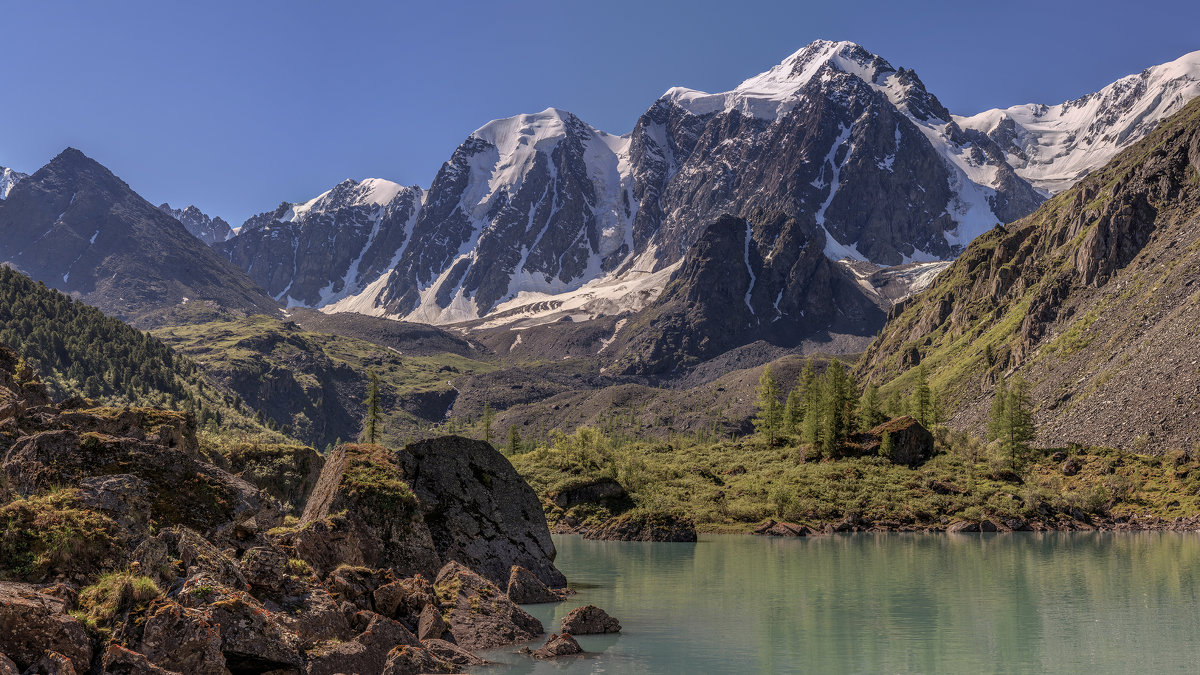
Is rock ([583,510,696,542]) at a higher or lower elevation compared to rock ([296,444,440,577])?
lower

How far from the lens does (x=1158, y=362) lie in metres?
138

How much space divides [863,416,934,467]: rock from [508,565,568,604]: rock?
95.6 meters

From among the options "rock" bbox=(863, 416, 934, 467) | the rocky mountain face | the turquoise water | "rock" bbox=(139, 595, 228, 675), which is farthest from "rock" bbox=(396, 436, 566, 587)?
"rock" bbox=(863, 416, 934, 467)

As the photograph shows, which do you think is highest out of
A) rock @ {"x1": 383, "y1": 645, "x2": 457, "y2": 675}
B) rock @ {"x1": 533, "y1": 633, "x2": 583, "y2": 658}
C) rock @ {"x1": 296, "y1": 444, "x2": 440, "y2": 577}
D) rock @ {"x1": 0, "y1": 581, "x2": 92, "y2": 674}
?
rock @ {"x1": 296, "y1": 444, "x2": 440, "y2": 577}

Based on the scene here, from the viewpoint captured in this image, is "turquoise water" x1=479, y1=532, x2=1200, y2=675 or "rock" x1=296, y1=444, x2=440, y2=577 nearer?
"turquoise water" x1=479, y1=532, x2=1200, y2=675

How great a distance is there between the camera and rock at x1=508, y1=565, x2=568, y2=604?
149 feet

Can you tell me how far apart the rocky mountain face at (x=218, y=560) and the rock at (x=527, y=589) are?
1.26 feet

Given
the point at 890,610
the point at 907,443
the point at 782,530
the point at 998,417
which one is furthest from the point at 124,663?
the point at 998,417

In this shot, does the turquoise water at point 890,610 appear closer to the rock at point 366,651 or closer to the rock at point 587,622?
the rock at point 587,622

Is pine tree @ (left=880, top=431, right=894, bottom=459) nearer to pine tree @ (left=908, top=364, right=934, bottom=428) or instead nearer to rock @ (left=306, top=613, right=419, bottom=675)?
pine tree @ (left=908, top=364, right=934, bottom=428)

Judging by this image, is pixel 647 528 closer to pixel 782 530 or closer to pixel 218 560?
pixel 782 530

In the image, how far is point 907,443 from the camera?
431ft

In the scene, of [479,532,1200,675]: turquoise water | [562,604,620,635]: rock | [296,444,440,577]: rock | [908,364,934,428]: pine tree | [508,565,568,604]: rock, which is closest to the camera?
[479,532,1200,675]: turquoise water

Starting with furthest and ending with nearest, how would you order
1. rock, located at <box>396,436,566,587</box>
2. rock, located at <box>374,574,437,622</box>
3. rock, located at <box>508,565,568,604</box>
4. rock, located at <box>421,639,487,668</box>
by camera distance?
rock, located at <box>396,436,566,587</box>, rock, located at <box>508,565,568,604</box>, rock, located at <box>374,574,437,622</box>, rock, located at <box>421,639,487,668</box>
